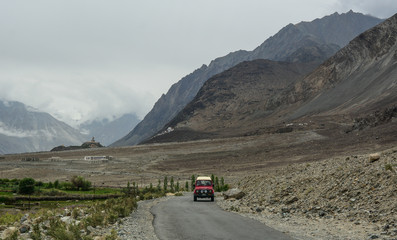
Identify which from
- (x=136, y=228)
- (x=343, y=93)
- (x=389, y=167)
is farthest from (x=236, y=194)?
(x=343, y=93)

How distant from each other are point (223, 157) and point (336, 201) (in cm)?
9291

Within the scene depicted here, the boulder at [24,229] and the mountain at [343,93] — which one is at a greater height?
the mountain at [343,93]

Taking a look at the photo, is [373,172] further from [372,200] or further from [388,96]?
[388,96]

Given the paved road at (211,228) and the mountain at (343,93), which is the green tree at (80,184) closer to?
the paved road at (211,228)

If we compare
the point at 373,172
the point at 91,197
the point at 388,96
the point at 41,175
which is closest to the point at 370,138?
the point at 388,96

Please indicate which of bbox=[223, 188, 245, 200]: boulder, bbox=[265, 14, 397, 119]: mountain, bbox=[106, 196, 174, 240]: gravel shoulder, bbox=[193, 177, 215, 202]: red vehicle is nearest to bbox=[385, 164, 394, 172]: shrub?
bbox=[106, 196, 174, 240]: gravel shoulder

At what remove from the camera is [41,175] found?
349 feet

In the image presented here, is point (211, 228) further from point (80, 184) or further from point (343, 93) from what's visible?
point (343, 93)

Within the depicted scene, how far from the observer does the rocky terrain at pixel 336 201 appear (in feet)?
54.2

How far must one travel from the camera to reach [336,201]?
20.9 m

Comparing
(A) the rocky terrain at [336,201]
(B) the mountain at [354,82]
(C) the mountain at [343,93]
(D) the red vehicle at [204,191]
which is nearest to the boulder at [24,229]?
(A) the rocky terrain at [336,201]

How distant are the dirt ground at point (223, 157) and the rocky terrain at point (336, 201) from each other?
150 ft

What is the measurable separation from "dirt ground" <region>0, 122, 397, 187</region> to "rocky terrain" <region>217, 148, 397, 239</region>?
45808 mm

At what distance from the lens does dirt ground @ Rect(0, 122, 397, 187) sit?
87375mm
